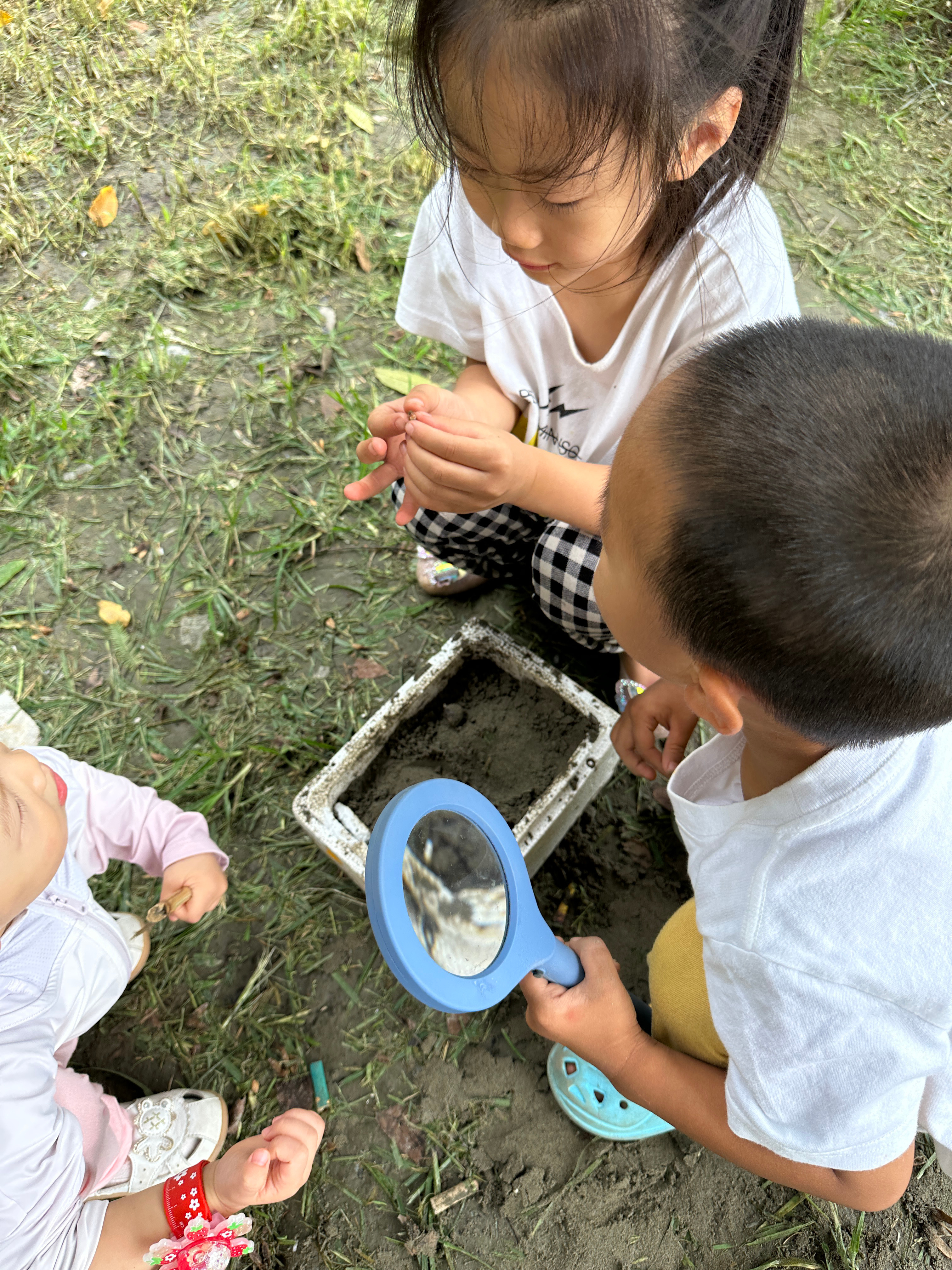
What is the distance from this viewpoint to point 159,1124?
4.88 ft

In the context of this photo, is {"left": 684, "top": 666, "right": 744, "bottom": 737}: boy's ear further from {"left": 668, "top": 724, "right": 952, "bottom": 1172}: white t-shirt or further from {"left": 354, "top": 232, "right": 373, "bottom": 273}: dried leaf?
{"left": 354, "top": 232, "right": 373, "bottom": 273}: dried leaf

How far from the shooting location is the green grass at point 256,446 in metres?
1.65

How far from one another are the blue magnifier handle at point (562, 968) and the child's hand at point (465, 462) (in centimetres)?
74

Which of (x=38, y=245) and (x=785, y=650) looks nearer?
(x=785, y=650)

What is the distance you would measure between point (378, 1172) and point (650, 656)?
1197 mm

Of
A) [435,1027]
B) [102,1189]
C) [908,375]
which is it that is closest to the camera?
[908,375]

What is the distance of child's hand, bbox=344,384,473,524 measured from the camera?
1.44 metres

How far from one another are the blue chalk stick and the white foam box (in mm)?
362

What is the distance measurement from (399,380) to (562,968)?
1.77 m

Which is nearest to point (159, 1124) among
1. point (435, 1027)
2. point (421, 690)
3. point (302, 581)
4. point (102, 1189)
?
point (102, 1189)

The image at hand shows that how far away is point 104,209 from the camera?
2.81 metres

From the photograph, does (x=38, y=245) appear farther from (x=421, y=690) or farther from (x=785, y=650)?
(x=785, y=650)

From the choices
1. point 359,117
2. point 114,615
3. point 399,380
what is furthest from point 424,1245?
point 359,117

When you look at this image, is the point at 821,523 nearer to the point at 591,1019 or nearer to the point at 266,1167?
the point at 591,1019
